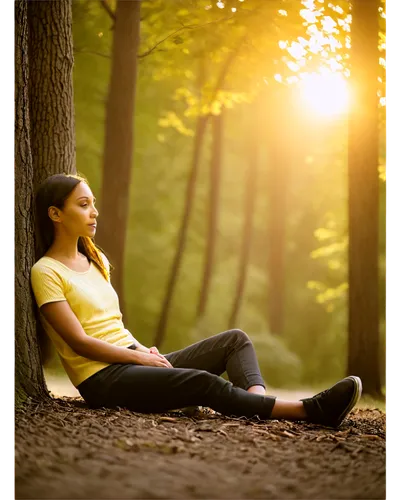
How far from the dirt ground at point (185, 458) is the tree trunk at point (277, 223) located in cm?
Answer: 548

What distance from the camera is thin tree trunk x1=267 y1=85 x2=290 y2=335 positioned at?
855 centimetres

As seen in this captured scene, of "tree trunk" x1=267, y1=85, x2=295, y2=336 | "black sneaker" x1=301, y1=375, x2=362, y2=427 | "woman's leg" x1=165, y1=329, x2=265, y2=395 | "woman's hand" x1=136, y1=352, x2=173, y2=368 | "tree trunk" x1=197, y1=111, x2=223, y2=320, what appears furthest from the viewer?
"tree trunk" x1=267, y1=85, x2=295, y2=336

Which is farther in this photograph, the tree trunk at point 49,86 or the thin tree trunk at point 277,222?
the thin tree trunk at point 277,222

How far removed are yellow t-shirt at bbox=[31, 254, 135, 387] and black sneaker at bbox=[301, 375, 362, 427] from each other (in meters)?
1.02

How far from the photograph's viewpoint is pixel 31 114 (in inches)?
137

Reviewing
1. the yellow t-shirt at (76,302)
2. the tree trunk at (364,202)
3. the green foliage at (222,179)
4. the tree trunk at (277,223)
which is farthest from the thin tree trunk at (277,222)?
the yellow t-shirt at (76,302)

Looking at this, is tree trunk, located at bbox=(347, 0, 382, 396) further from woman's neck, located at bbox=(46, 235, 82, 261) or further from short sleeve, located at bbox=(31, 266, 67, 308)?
short sleeve, located at bbox=(31, 266, 67, 308)

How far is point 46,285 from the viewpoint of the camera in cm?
304

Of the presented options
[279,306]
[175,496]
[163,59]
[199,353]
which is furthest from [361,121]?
[279,306]

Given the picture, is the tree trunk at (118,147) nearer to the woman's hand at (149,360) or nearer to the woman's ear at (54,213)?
the woman's ear at (54,213)

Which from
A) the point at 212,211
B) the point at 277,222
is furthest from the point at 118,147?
the point at 277,222

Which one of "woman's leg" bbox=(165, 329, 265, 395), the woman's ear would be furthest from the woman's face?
"woman's leg" bbox=(165, 329, 265, 395)

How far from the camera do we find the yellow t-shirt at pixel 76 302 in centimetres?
305

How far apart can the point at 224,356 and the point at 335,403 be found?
0.70 metres
